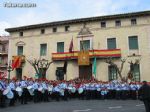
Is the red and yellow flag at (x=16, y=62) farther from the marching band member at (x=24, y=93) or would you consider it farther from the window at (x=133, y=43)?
the marching band member at (x=24, y=93)

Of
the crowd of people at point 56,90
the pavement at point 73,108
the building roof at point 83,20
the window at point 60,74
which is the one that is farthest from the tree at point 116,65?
the pavement at point 73,108

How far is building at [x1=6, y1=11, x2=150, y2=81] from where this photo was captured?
35.6m

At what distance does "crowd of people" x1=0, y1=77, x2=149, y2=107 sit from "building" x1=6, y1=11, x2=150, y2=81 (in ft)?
35.6

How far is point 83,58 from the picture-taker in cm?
3666

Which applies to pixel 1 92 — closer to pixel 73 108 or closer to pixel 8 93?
pixel 8 93

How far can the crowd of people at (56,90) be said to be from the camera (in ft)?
59.8

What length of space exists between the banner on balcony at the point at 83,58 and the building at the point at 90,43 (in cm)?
28

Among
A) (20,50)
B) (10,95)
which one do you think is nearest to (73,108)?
(10,95)

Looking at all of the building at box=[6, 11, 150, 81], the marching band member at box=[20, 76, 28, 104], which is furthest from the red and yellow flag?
the marching band member at box=[20, 76, 28, 104]

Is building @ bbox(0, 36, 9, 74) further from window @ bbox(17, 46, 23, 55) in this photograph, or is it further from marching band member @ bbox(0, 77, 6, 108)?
marching band member @ bbox(0, 77, 6, 108)

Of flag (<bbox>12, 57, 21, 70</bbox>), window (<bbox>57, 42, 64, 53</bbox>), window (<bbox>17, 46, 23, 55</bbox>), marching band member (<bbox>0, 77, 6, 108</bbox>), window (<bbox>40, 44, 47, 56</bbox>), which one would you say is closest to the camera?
marching band member (<bbox>0, 77, 6, 108</bbox>)

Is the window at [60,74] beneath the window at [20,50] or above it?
beneath

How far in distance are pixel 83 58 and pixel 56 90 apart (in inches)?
581

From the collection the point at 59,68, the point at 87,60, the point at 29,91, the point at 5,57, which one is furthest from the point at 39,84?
the point at 5,57
